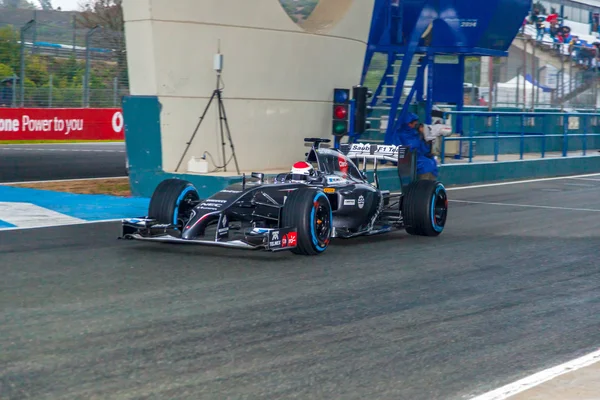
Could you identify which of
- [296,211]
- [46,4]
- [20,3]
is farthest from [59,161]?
[46,4]

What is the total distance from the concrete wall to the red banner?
1403cm

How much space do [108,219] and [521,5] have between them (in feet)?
51.3

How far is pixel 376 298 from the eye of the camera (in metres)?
8.25

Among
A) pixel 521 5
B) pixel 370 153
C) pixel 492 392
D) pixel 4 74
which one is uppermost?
pixel 521 5

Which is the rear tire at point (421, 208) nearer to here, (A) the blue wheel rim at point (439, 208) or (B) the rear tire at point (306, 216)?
(A) the blue wheel rim at point (439, 208)

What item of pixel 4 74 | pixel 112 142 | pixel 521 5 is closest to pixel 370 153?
pixel 521 5

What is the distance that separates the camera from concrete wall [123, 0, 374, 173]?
15.9m

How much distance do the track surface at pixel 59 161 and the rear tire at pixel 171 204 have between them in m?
8.94

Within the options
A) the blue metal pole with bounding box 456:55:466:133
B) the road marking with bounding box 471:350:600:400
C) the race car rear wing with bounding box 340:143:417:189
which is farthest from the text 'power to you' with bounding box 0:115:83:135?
the road marking with bounding box 471:350:600:400

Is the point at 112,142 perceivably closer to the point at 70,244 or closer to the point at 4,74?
the point at 4,74

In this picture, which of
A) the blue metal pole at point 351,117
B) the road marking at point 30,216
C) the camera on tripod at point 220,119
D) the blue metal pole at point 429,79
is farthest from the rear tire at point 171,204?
the blue metal pole at point 429,79

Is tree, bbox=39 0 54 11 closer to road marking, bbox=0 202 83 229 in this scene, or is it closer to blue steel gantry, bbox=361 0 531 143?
blue steel gantry, bbox=361 0 531 143

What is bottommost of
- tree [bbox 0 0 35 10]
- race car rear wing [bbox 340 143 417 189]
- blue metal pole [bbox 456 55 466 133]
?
race car rear wing [bbox 340 143 417 189]

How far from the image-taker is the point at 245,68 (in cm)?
1691
